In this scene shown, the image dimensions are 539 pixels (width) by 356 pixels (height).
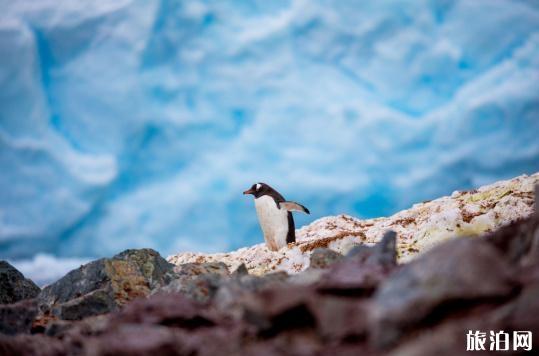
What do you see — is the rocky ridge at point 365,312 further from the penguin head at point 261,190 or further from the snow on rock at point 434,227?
the penguin head at point 261,190

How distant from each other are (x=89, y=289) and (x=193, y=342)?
9302 millimetres

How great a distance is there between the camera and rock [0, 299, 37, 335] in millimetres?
10609

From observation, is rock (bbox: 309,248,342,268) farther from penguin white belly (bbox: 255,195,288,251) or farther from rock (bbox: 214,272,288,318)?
penguin white belly (bbox: 255,195,288,251)

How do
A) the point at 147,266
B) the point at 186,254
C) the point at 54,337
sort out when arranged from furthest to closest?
1. the point at 186,254
2. the point at 147,266
3. the point at 54,337

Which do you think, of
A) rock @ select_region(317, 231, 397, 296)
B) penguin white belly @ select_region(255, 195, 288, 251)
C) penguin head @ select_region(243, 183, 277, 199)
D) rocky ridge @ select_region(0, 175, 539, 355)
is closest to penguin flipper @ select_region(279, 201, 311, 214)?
penguin white belly @ select_region(255, 195, 288, 251)

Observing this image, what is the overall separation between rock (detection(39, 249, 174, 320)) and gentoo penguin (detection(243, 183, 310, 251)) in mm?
9074

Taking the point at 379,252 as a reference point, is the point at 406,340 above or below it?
below

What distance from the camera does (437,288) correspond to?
18.4 feet

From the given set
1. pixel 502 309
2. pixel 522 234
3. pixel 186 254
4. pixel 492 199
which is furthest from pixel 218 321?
pixel 186 254

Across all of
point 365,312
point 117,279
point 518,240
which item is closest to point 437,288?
point 365,312

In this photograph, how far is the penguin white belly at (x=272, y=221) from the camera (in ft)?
80.7

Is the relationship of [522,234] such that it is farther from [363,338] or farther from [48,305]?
[48,305]

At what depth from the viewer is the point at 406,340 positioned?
5484 mm

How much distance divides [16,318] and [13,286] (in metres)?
5.36
